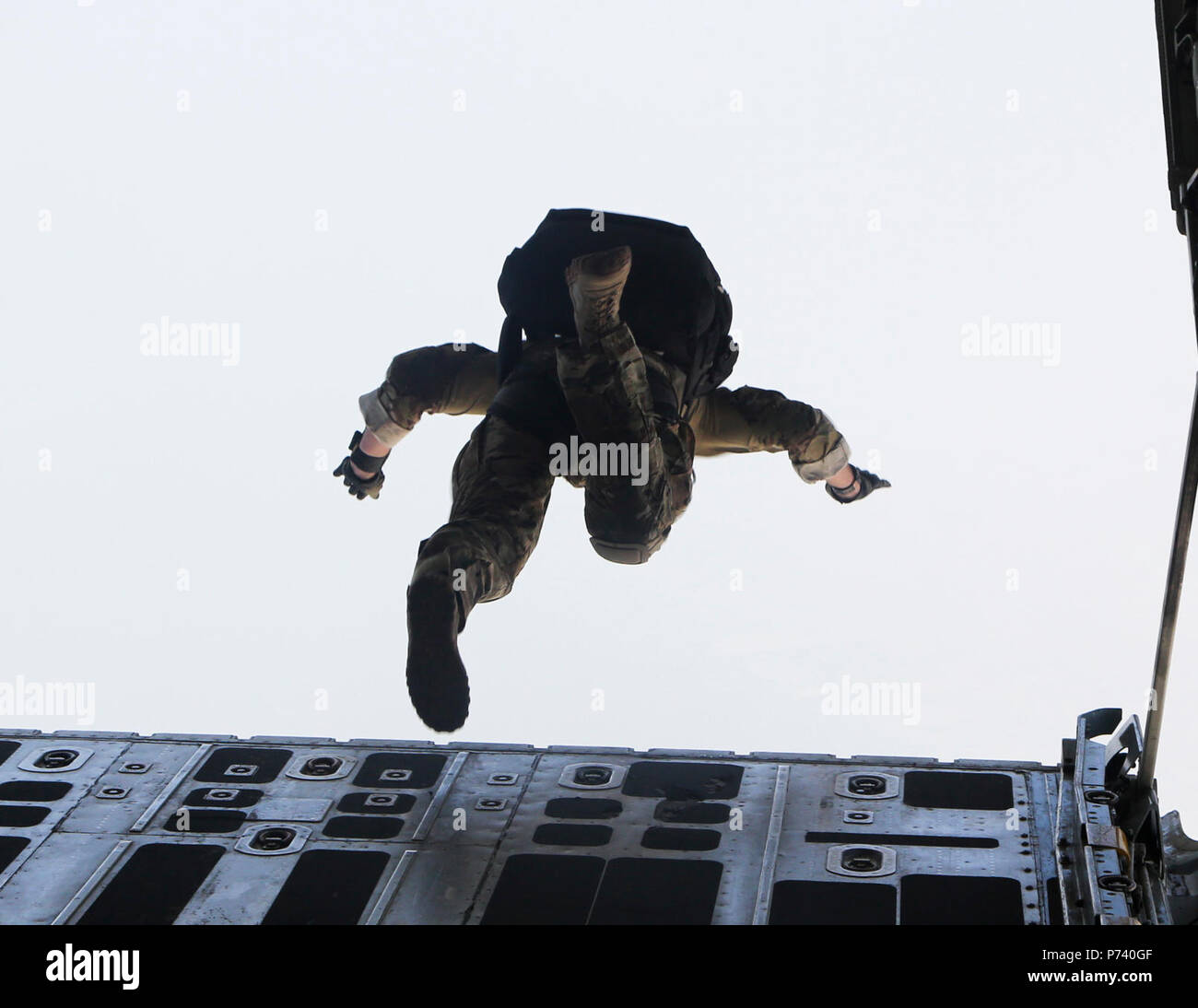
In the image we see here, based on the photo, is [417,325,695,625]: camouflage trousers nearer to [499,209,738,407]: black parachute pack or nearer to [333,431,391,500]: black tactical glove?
[499,209,738,407]: black parachute pack

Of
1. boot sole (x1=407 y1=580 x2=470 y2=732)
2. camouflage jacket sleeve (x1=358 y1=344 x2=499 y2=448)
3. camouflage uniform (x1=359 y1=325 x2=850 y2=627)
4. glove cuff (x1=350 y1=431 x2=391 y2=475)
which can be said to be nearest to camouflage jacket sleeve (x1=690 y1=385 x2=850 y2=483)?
camouflage uniform (x1=359 y1=325 x2=850 y2=627)

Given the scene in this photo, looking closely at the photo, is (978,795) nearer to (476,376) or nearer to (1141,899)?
(1141,899)

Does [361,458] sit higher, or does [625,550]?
[361,458]

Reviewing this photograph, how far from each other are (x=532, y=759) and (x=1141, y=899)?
208 inches

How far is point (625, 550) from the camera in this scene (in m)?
10.0

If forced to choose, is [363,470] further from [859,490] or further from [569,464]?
[859,490]

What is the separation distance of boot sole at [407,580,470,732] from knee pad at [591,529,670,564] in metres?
1.17

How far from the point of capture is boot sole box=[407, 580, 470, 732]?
30.0 ft

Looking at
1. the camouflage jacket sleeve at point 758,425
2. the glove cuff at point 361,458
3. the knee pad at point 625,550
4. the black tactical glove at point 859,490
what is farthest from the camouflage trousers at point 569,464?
the black tactical glove at point 859,490

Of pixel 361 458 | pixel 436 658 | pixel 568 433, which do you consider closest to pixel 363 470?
pixel 361 458

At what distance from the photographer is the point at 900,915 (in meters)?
11.9

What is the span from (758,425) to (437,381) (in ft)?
6.87

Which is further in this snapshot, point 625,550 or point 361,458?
point 361,458
